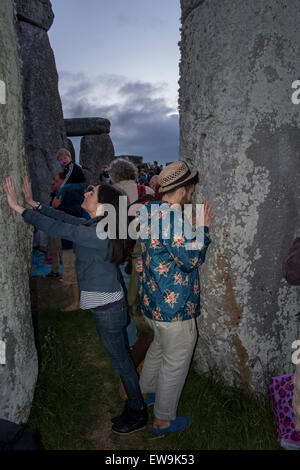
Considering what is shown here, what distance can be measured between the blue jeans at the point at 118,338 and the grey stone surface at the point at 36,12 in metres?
6.87

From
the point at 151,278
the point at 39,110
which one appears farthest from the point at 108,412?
the point at 39,110

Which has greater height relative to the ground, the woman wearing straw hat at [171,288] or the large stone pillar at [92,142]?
the large stone pillar at [92,142]

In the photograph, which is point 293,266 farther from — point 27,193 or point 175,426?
point 27,193

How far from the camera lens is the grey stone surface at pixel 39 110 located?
711cm

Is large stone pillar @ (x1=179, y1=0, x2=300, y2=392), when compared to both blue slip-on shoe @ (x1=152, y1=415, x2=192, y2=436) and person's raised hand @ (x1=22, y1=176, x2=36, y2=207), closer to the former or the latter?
blue slip-on shoe @ (x1=152, y1=415, x2=192, y2=436)

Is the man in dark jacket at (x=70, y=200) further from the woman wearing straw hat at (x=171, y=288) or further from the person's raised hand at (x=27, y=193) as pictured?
the woman wearing straw hat at (x=171, y=288)

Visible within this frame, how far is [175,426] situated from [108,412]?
519mm

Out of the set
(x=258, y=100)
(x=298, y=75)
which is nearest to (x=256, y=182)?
(x=258, y=100)

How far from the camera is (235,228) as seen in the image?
7.79 ft

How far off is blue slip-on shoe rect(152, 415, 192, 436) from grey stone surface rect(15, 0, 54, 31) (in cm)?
737

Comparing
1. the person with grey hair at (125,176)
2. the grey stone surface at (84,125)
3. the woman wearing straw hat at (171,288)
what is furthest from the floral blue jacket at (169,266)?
the grey stone surface at (84,125)

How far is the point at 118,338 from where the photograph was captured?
2.15 m

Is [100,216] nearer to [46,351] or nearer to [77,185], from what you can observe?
[46,351]

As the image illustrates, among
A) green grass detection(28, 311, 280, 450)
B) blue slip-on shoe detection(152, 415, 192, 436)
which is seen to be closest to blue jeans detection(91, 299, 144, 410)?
blue slip-on shoe detection(152, 415, 192, 436)
